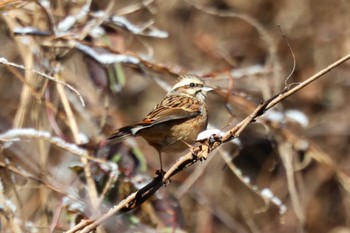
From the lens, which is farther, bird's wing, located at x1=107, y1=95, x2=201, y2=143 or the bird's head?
the bird's head

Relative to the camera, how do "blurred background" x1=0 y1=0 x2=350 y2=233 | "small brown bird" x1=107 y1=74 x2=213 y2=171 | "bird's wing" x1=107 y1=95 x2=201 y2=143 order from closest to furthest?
"bird's wing" x1=107 y1=95 x2=201 y2=143 → "small brown bird" x1=107 y1=74 x2=213 y2=171 → "blurred background" x1=0 y1=0 x2=350 y2=233

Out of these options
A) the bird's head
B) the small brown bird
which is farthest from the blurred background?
the small brown bird

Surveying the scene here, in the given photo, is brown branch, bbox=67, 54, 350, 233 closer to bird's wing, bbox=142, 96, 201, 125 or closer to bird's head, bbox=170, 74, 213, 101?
bird's wing, bbox=142, 96, 201, 125

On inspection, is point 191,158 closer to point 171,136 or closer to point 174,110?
point 171,136

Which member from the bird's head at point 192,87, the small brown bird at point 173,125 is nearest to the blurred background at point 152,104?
the bird's head at point 192,87

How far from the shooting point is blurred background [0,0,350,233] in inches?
158

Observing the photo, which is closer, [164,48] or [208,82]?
[208,82]

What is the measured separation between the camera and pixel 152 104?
25.8ft

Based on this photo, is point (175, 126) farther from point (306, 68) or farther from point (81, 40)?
point (306, 68)

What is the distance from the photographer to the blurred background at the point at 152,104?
13.1ft

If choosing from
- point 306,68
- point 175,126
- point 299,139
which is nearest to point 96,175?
point 175,126

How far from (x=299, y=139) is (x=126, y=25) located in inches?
55.1

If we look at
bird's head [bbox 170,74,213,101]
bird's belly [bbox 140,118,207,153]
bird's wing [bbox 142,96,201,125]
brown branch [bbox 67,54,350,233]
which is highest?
bird's head [bbox 170,74,213,101]

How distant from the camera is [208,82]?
468 centimetres
